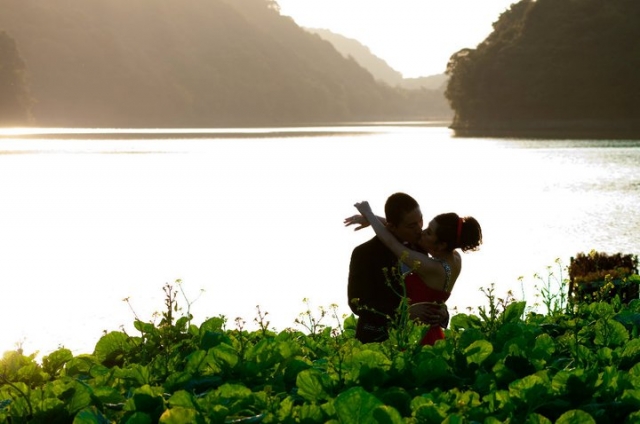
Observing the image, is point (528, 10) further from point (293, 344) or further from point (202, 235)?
point (293, 344)

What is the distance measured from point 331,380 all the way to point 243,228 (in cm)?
2047

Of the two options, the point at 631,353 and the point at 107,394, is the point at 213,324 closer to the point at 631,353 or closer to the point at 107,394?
the point at 107,394

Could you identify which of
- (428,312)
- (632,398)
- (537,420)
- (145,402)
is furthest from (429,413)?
(428,312)

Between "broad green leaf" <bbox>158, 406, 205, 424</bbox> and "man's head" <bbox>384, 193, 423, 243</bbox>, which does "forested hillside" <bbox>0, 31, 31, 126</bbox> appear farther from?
"broad green leaf" <bbox>158, 406, 205, 424</bbox>

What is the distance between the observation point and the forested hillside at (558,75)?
10631cm

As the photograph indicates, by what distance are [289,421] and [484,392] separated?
3.55 ft

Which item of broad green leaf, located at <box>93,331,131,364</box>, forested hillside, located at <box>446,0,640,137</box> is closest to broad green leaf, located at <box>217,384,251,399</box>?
broad green leaf, located at <box>93,331,131,364</box>

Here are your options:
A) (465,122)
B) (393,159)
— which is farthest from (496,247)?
(465,122)

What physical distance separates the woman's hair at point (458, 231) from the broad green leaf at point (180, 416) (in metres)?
2.81

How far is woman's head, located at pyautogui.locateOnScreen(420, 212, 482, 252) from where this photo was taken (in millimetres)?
5520

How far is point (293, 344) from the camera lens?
14.3 ft

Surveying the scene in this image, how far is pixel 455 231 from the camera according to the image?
554 centimetres

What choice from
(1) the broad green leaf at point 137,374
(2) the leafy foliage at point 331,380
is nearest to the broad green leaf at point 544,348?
(2) the leafy foliage at point 331,380

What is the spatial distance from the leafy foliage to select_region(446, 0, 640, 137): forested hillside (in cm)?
10301
